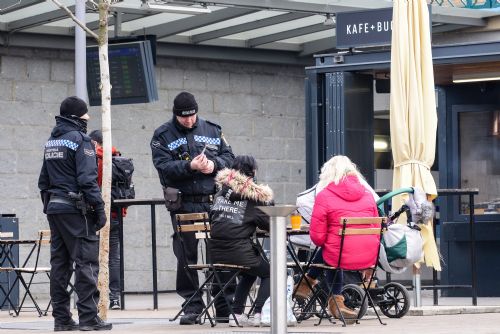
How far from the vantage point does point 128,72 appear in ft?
53.7

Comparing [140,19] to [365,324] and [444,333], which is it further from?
[444,333]

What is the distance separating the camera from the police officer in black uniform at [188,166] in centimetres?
1152

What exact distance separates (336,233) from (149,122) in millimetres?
7104

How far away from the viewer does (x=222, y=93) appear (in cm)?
1864

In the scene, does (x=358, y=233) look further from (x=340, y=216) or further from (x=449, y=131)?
(x=449, y=131)

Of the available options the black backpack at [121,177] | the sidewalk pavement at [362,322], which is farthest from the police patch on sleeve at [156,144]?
the black backpack at [121,177]

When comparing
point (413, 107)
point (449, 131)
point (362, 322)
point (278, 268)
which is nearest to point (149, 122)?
point (449, 131)

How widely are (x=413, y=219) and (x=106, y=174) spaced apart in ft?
9.01

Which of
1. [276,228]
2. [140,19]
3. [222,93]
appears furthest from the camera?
[222,93]

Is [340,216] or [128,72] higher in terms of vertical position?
[128,72]

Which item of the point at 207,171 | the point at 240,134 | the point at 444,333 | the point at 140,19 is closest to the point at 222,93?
the point at 240,134

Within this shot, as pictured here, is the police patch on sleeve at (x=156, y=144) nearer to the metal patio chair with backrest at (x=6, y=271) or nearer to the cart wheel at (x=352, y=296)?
the cart wheel at (x=352, y=296)

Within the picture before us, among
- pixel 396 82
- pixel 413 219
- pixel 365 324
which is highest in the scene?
pixel 396 82

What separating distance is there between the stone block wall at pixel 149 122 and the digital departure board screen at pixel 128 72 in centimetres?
91
